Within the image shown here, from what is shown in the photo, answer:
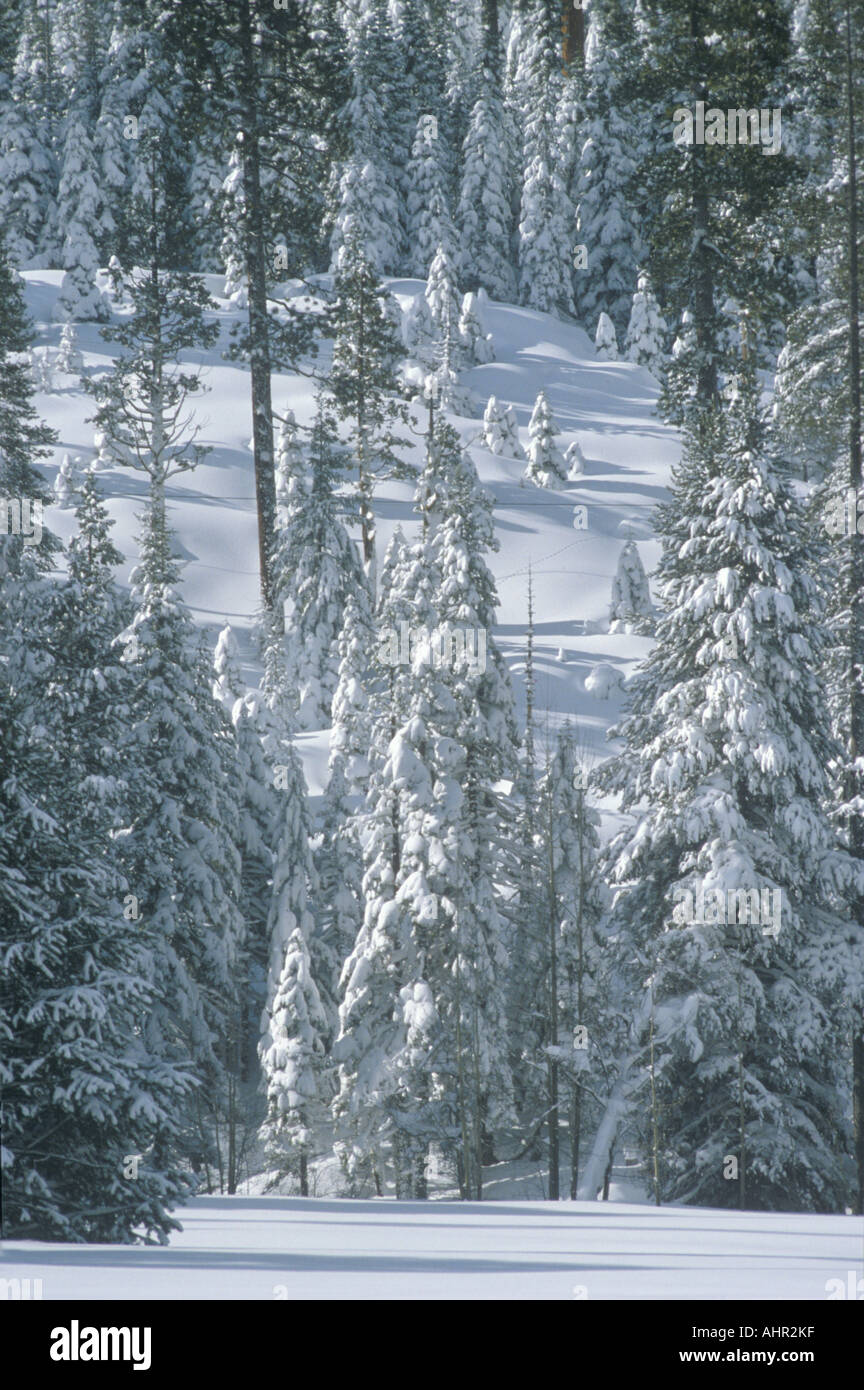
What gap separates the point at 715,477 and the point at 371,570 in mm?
23561

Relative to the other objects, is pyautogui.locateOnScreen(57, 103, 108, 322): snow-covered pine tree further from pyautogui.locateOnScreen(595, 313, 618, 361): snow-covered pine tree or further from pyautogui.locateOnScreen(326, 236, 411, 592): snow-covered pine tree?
pyautogui.locateOnScreen(326, 236, 411, 592): snow-covered pine tree

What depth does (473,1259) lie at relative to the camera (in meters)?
6.15

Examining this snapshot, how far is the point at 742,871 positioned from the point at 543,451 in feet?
153

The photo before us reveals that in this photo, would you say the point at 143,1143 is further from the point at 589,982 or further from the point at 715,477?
the point at 589,982

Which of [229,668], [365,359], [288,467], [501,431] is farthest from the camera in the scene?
[501,431]

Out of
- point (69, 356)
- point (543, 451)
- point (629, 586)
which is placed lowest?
point (629, 586)

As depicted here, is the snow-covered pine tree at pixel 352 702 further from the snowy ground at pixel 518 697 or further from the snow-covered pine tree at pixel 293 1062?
the snow-covered pine tree at pixel 293 1062

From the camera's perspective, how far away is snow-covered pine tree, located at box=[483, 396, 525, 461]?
61.9 m

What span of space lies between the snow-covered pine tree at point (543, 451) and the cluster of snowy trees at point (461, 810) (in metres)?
28.9

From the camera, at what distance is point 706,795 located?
1652 cm

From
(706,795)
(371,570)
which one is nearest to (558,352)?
(371,570)

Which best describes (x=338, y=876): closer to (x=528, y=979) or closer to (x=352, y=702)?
(x=352, y=702)

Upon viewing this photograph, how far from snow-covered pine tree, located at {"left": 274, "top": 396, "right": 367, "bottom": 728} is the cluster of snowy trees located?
6073 mm

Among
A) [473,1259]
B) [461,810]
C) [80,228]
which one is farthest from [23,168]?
[473,1259]
